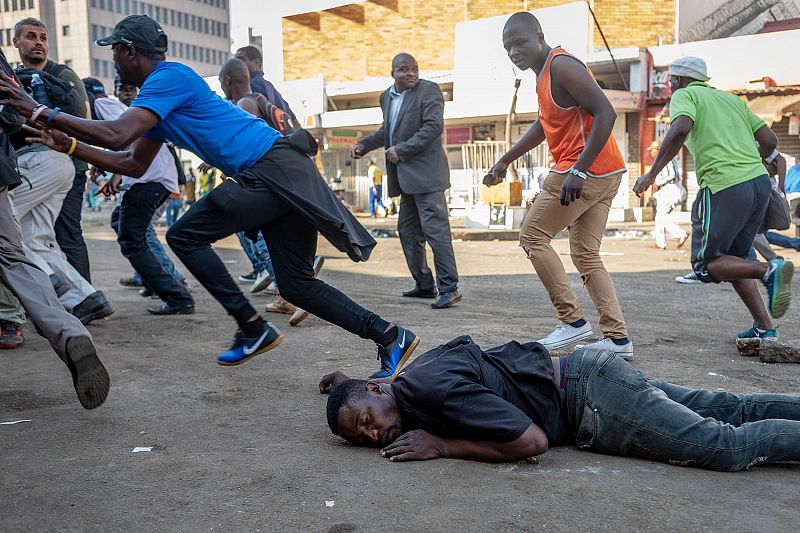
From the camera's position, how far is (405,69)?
7551 millimetres

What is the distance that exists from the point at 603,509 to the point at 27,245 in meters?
4.63

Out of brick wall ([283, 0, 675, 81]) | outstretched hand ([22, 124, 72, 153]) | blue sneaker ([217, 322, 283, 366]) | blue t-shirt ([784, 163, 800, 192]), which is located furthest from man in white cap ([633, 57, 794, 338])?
brick wall ([283, 0, 675, 81])

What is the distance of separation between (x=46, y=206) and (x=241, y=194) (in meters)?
2.47

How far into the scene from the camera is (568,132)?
504cm

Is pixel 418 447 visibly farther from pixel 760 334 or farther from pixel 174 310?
pixel 174 310

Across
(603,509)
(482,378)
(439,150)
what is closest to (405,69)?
(439,150)

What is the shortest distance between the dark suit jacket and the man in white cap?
2531 mm

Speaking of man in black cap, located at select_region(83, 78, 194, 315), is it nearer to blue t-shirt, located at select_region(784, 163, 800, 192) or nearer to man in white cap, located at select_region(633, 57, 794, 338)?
man in white cap, located at select_region(633, 57, 794, 338)

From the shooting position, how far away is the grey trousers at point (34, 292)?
11.7 feet

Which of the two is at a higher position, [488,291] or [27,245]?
[27,245]

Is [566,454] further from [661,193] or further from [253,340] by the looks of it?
[661,193]

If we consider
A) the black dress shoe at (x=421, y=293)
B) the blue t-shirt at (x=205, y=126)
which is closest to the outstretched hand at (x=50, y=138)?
the blue t-shirt at (x=205, y=126)

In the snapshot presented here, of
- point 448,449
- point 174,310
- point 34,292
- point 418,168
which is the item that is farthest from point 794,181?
point 34,292

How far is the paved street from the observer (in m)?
2.70
